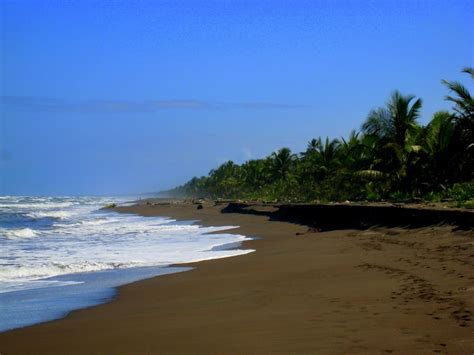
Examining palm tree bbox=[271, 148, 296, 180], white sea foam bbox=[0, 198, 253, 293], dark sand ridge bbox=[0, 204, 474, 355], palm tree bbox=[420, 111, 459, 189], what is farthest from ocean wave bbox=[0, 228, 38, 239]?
palm tree bbox=[271, 148, 296, 180]

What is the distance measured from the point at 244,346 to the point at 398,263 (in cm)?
557

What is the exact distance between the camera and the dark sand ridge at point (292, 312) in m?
5.00

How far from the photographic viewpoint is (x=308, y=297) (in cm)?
734

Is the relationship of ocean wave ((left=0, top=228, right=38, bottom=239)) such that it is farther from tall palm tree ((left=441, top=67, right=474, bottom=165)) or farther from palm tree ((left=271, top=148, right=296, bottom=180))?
palm tree ((left=271, top=148, right=296, bottom=180))

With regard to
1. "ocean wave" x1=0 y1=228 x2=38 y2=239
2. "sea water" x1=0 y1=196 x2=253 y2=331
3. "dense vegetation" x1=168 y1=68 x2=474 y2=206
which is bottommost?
"sea water" x1=0 y1=196 x2=253 y2=331

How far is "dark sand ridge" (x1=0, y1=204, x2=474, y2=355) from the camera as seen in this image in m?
5.00

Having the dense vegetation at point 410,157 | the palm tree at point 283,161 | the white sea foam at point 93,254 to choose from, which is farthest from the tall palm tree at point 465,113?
the palm tree at point 283,161

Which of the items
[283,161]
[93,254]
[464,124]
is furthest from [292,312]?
[283,161]

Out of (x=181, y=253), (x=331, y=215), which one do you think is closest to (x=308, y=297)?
(x=181, y=253)

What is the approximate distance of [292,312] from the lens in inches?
252

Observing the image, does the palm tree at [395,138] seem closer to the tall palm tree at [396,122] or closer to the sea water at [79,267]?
the tall palm tree at [396,122]

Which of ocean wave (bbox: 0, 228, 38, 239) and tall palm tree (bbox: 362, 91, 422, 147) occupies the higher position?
tall palm tree (bbox: 362, 91, 422, 147)

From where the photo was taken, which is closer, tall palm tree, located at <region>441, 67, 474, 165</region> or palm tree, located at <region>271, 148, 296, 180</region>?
tall palm tree, located at <region>441, 67, 474, 165</region>

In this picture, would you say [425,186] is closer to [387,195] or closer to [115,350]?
[387,195]
